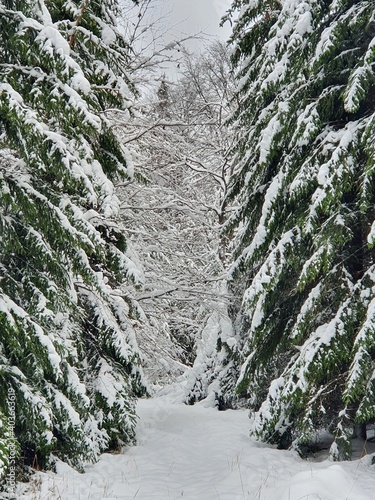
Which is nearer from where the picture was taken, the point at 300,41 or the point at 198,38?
the point at 300,41

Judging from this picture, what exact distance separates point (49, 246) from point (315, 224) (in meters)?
3.49

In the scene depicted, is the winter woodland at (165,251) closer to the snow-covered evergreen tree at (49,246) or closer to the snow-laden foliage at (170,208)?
the snow-covered evergreen tree at (49,246)

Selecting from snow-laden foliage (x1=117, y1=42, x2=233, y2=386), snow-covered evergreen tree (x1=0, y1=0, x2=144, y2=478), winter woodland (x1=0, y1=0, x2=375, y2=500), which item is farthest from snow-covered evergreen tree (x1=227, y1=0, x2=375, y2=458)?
snow-covered evergreen tree (x1=0, y1=0, x2=144, y2=478)

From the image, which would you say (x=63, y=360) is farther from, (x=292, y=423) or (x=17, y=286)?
(x=292, y=423)

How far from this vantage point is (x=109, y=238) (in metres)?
8.34

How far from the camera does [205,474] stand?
6.67m

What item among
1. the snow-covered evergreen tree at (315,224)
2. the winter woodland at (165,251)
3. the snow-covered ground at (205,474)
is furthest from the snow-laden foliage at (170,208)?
the snow-covered evergreen tree at (315,224)

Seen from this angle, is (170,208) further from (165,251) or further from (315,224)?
(315,224)

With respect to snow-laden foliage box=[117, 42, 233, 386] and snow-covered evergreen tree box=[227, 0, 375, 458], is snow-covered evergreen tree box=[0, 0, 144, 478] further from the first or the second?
snow-covered evergreen tree box=[227, 0, 375, 458]

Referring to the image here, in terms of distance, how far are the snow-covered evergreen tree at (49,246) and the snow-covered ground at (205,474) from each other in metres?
0.44

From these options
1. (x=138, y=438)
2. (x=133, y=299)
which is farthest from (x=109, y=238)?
(x=138, y=438)

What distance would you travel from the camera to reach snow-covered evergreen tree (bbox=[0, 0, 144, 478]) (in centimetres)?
539

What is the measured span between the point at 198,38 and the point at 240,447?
23.5 feet

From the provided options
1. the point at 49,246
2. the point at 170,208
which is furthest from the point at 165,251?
the point at 49,246
